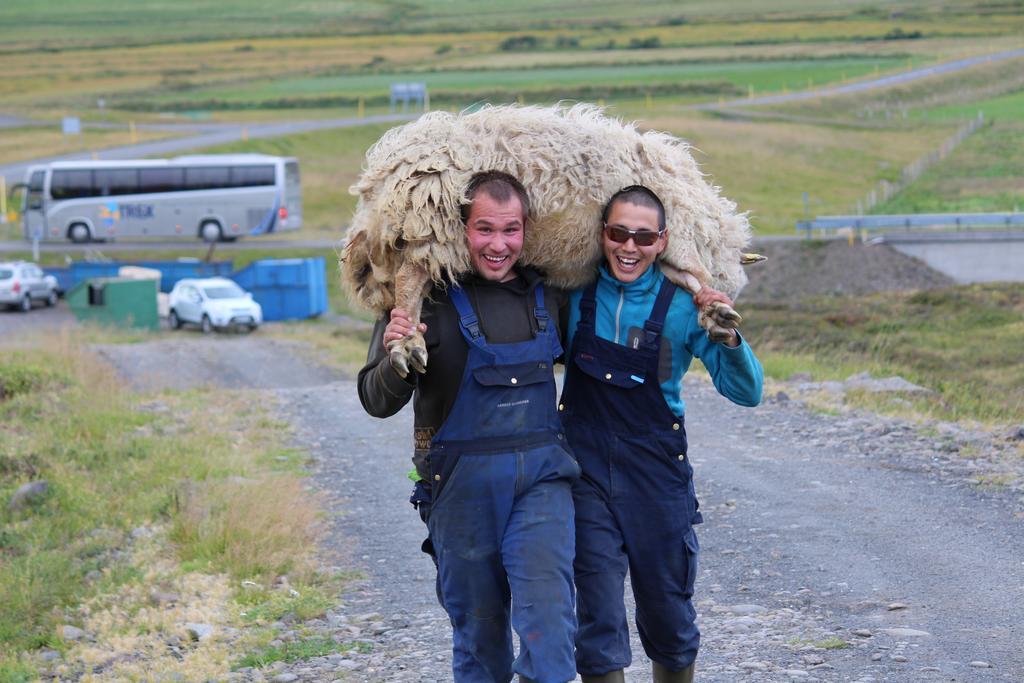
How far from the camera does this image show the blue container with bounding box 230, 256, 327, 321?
1328 inches

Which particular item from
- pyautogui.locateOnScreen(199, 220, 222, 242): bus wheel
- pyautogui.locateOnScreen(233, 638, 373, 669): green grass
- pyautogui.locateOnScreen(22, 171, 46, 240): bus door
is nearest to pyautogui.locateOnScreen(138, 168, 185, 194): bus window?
pyautogui.locateOnScreen(199, 220, 222, 242): bus wheel

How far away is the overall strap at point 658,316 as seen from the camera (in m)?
4.30

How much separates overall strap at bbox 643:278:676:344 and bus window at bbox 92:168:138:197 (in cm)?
4311

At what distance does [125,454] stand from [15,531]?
2132 millimetres

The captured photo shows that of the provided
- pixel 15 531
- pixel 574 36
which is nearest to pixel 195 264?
pixel 15 531

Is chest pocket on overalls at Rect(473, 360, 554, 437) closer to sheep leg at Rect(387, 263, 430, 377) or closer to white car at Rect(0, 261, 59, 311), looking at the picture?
sheep leg at Rect(387, 263, 430, 377)

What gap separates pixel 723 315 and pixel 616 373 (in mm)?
409

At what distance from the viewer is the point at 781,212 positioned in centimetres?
4741

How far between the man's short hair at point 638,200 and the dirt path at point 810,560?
217cm

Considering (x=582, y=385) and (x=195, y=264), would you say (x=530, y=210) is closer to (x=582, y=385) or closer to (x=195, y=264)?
(x=582, y=385)

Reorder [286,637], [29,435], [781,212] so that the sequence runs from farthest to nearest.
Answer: [781,212] → [29,435] → [286,637]

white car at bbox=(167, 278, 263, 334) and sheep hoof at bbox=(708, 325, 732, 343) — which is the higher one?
sheep hoof at bbox=(708, 325, 732, 343)

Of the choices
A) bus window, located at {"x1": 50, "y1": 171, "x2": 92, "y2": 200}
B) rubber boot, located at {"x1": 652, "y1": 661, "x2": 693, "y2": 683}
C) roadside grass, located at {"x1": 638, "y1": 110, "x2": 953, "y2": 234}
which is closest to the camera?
rubber boot, located at {"x1": 652, "y1": 661, "x2": 693, "y2": 683}

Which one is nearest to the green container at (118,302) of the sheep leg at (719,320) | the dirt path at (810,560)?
the dirt path at (810,560)
